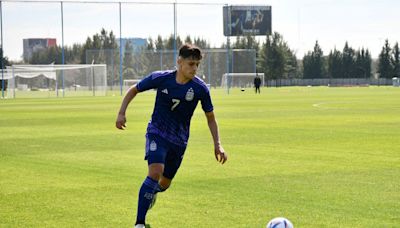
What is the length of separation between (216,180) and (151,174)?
4.07m

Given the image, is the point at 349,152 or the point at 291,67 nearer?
the point at 349,152

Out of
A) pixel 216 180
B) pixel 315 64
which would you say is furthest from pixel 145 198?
pixel 315 64

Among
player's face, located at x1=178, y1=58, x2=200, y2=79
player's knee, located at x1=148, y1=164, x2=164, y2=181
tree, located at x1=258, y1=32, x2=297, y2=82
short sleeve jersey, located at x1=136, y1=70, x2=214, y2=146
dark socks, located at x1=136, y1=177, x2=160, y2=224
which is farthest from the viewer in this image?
tree, located at x1=258, y1=32, x2=297, y2=82

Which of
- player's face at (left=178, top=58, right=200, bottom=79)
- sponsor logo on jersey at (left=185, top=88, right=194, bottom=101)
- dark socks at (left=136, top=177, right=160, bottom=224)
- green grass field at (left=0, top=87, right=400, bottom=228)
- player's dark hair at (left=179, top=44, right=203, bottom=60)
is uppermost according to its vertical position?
player's dark hair at (left=179, top=44, right=203, bottom=60)

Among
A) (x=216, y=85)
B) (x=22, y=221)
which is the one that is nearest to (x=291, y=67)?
(x=216, y=85)

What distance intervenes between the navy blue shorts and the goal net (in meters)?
67.5

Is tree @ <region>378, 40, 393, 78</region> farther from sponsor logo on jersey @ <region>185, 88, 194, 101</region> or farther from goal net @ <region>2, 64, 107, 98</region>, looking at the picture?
sponsor logo on jersey @ <region>185, 88, 194, 101</region>

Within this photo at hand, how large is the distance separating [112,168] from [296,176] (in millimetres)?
3383

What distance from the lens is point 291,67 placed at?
141500 millimetres

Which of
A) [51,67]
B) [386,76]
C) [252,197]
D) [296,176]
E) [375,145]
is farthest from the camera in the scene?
[386,76]

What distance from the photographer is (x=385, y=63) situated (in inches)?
5423

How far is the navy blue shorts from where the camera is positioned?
8.95m

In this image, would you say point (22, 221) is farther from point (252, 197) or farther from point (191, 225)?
point (252, 197)

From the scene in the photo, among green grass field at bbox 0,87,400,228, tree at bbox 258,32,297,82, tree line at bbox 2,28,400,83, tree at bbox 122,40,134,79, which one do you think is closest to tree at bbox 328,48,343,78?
tree line at bbox 2,28,400,83
